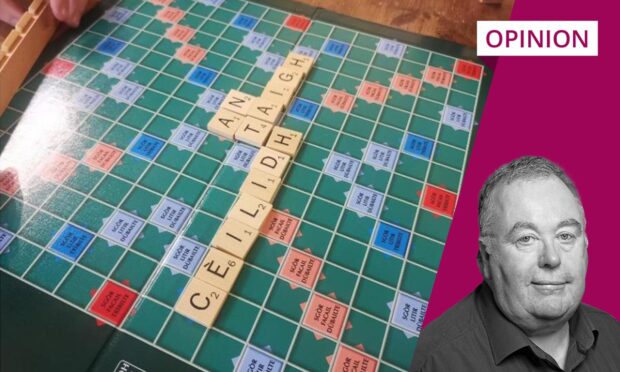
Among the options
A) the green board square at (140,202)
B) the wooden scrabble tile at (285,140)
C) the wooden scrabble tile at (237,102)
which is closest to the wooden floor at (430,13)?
the wooden scrabble tile at (237,102)

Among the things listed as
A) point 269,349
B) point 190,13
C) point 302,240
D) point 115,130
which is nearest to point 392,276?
point 302,240

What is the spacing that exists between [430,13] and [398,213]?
4.00ft

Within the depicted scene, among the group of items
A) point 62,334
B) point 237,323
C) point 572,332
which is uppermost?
point 62,334

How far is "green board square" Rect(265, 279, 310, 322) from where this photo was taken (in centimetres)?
132

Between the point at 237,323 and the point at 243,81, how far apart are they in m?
1.07

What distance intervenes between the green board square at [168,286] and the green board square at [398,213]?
2.31 ft

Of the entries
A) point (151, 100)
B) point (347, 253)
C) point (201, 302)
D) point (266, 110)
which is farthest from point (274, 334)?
point (151, 100)

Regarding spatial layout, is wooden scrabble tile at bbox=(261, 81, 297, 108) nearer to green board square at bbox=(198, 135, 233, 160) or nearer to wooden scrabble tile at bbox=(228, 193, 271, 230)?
green board square at bbox=(198, 135, 233, 160)

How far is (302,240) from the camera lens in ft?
4.82

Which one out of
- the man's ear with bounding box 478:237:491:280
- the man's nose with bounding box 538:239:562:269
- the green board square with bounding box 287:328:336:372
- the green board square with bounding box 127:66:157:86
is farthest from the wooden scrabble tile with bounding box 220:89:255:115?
the man's nose with bounding box 538:239:562:269

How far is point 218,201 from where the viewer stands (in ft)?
5.08

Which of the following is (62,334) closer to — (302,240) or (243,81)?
(302,240)

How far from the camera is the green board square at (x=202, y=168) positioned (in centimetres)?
161

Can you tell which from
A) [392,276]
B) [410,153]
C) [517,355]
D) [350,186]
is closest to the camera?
[517,355]
